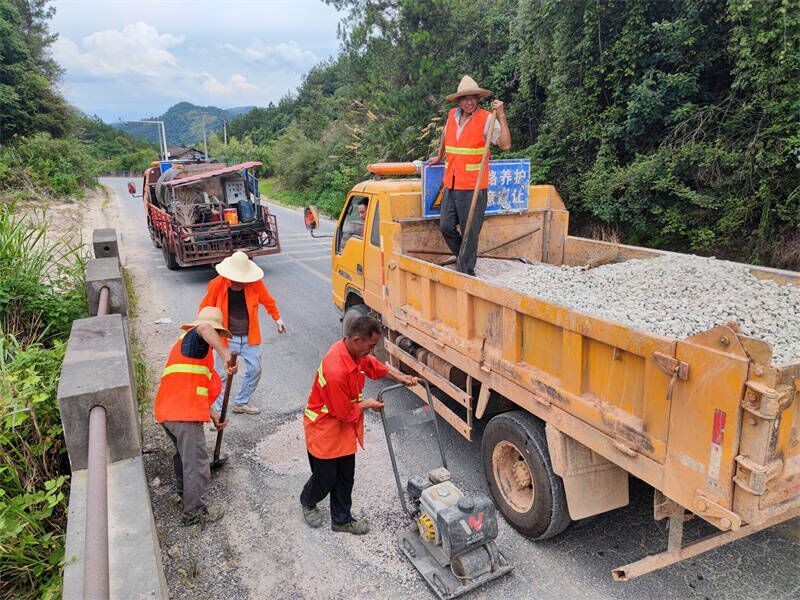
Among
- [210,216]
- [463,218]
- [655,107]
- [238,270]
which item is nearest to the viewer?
[238,270]

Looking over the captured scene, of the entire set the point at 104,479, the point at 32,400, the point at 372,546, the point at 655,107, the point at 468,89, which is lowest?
the point at 372,546

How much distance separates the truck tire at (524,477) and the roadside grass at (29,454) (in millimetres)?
2568

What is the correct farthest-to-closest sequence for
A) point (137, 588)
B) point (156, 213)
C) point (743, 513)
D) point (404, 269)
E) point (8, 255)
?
point (156, 213) < point (8, 255) < point (404, 269) < point (137, 588) < point (743, 513)

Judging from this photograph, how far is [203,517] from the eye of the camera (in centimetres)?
381

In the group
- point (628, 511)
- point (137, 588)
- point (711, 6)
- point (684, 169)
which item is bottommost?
point (628, 511)

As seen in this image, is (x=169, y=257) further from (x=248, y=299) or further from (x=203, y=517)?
(x=203, y=517)

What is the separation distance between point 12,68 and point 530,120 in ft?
80.9

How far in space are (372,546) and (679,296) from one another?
253 centimetres

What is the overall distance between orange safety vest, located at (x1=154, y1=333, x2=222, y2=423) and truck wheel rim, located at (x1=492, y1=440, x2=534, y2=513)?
6.49ft

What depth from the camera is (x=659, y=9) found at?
9.32 metres

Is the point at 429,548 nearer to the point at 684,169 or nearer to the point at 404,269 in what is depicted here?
the point at 404,269

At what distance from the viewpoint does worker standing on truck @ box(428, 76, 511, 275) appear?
4836mm

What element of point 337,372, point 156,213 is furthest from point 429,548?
point 156,213

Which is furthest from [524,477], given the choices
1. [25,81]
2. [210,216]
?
[25,81]
